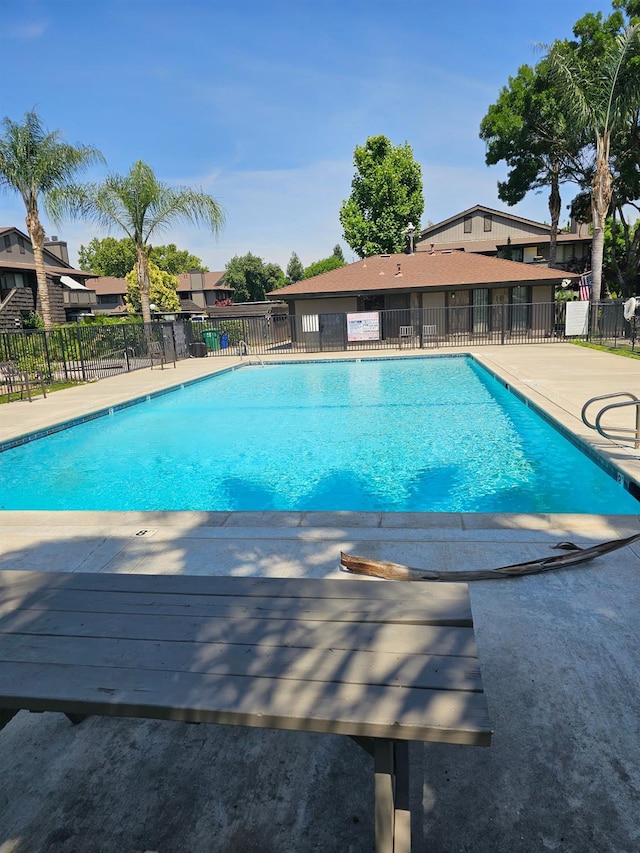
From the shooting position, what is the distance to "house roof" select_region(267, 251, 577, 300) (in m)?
25.6

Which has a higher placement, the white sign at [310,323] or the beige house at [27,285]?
the beige house at [27,285]

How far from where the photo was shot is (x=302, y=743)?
226cm

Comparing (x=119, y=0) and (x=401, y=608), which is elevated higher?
(x=119, y=0)

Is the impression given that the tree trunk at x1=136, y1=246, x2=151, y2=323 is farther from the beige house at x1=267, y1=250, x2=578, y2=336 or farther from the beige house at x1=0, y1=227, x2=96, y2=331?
the beige house at x1=0, y1=227, x2=96, y2=331

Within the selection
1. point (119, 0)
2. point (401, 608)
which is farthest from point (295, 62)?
point (401, 608)

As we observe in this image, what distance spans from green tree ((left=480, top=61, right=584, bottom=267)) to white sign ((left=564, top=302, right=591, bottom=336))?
9.99 meters

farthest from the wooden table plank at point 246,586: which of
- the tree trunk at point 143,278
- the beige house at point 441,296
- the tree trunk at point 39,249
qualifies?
the beige house at point 441,296

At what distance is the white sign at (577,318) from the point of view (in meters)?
23.7

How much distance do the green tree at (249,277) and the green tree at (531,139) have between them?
37286 mm

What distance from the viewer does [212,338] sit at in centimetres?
2912

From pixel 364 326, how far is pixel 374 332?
54 centimetres

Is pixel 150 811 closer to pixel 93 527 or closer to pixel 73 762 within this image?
pixel 73 762

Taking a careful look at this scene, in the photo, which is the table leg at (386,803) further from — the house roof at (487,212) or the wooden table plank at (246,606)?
the house roof at (487,212)

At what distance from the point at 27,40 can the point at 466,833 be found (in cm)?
1482
